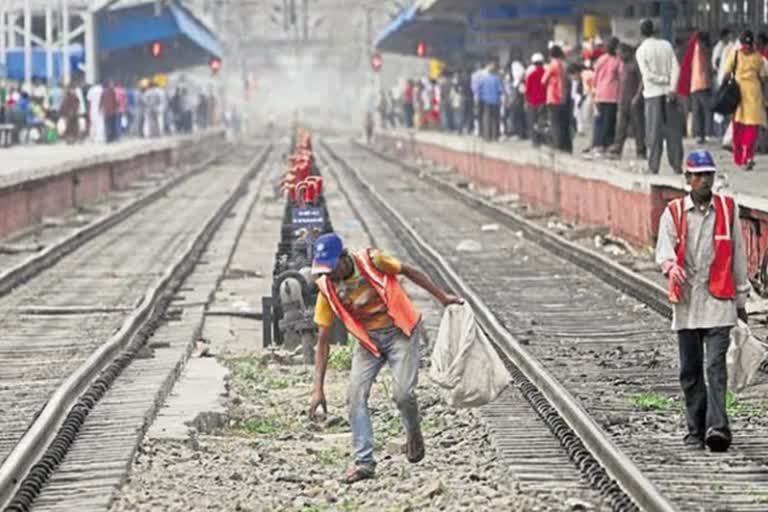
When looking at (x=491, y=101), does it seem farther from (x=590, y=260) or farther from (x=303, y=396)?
(x=303, y=396)

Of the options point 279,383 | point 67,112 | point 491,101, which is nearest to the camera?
point 279,383

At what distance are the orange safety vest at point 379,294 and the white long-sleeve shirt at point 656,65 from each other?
49.0ft

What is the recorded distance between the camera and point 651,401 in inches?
551

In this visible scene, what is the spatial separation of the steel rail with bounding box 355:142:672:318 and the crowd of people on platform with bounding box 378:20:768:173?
1423 mm

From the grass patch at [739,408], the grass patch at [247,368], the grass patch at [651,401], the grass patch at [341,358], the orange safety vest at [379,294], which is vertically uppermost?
the orange safety vest at [379,294]

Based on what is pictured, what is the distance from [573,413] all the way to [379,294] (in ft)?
6.80

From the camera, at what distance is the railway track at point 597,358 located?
10891 mm

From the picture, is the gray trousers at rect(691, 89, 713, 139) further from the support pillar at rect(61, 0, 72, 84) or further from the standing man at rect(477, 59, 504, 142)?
the support pillar at rect(61, 0, 72, 84)

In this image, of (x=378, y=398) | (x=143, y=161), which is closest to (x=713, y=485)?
(x=378, y=398)

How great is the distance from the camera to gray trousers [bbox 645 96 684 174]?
26.4 metres

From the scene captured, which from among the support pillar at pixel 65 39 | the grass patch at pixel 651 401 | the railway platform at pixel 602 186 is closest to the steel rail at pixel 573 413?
the grass patch at pixel 651 401

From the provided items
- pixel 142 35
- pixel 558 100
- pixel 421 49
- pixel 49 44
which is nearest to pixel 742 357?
pixel 558 100

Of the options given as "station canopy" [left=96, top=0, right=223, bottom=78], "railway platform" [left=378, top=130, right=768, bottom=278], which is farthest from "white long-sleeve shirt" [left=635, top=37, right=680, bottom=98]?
"station canopy" [left=96, top=0, right=223, bottom=78]

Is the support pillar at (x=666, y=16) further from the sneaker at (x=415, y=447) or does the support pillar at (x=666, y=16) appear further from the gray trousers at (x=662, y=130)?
the sneaker at (x=415, y=447)
